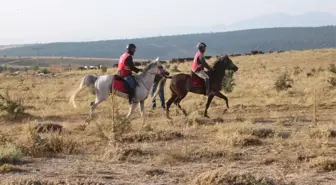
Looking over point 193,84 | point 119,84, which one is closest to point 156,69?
point 119,84

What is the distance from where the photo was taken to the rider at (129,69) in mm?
16234

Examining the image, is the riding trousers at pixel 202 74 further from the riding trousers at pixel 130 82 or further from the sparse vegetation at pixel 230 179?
the sparse vegetation at pixel 230 179

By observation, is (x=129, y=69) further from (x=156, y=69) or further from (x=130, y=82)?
(x=156, y=69)

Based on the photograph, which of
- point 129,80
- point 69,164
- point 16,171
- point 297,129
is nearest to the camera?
point 16,171

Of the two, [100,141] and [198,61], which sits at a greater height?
[198,61]

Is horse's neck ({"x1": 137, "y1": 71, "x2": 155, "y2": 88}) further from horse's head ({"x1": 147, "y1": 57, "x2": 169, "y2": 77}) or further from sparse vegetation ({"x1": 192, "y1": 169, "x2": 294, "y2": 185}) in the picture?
sparse vegetation ({"x1": 192, "y1": 169, "x2": 294, "y2": 185})

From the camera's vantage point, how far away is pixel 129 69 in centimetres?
1641

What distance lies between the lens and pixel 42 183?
26.8 ft

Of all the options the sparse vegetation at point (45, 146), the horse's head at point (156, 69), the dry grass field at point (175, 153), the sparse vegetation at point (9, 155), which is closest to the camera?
the dry grass field at point (175, 153)

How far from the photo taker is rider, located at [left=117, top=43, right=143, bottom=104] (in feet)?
53.3

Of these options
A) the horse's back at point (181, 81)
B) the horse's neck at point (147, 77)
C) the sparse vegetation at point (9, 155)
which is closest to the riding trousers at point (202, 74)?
the horse's back at point (181, 81)

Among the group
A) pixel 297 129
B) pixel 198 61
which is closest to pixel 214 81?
pixel 198 61

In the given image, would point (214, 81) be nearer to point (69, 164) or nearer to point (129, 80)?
point (129, 80)

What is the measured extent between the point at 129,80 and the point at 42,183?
329 inches
